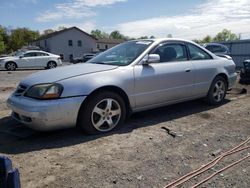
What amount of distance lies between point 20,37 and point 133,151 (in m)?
81.1

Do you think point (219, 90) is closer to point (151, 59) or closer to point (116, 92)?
point (151, 59)

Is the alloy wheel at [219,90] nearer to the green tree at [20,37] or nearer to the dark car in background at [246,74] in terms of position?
the dark car in background at [246,74]

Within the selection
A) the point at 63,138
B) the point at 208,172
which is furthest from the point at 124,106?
the point at 208,172

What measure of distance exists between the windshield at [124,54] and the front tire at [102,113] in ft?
2.35

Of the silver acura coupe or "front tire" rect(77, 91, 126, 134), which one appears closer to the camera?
the silver acura coupe

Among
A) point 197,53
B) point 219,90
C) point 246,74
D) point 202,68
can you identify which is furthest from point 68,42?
point 202,68

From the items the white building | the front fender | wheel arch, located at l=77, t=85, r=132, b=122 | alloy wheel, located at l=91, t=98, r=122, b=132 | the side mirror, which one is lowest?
alloy wheel, located at l=91, t=98, r=122, b=132

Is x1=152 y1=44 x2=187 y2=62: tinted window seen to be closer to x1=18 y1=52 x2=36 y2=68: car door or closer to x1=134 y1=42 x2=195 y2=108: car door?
x1=134 y1=42 x2=195 y2=108: car door

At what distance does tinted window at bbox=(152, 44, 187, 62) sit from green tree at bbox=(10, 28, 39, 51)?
77.5 meters

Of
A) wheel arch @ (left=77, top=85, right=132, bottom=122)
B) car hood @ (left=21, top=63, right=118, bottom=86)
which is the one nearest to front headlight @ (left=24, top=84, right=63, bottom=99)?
car hood @ (left=21, top=63, right=118, bottom=86)

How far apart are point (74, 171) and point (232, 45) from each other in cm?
2064

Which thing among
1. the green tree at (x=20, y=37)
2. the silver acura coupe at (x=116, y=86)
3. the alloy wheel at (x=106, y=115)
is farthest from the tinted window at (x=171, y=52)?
the green tree at (x=20, y=37)

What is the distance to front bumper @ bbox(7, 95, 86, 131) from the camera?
4184 millimetres

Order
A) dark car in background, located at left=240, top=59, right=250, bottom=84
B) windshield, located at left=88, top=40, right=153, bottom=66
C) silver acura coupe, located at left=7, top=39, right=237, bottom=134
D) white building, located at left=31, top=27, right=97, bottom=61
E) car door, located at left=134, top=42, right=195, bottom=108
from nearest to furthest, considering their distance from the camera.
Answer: silver acura coupe, located at left=7, top=39, right=237, bottom=134 → car door, located at left=134, top=42, right=195, bottom=108 → windshield, located at left=88, top=40, right=153, bottom=66 → dark car in background, located at left=240, top=59, right=250, bottom=84 → white building, located at left=31, top=27, right=97, bottom=61
